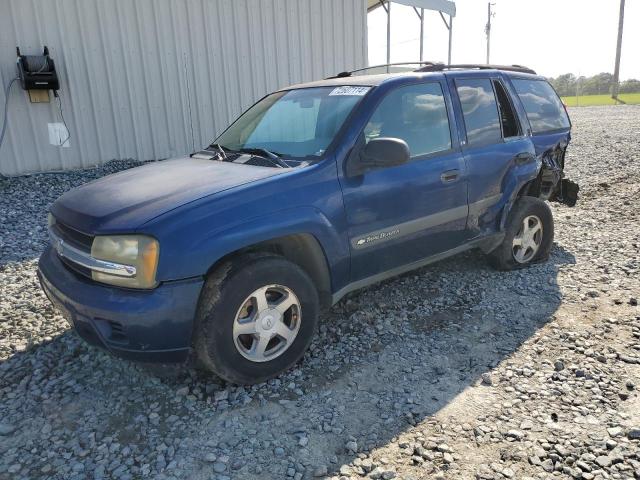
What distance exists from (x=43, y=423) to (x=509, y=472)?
2.40 metres

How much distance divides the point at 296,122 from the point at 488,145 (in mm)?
1600

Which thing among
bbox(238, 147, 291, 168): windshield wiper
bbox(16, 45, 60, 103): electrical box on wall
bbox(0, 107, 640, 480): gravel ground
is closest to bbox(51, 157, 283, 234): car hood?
bbox(238, 147, 291, 168): windshield wiper

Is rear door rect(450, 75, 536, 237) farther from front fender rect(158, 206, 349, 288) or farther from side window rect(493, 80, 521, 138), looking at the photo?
front fender rect(158, 206, 349, 288)

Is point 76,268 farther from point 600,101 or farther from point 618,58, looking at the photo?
point 618,58

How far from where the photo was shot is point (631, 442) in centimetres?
247

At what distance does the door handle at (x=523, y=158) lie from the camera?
4402 mm

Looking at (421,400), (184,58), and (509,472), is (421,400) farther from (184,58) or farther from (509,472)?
(184,58)

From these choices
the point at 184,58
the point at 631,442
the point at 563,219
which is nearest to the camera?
the point at 631,442

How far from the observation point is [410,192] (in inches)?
139

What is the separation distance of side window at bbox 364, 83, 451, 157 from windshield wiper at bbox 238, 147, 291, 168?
586 mm

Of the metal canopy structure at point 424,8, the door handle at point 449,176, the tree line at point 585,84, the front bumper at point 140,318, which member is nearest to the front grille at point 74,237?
the front bumper at point 140,318

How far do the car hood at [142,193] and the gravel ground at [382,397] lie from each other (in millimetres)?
1005

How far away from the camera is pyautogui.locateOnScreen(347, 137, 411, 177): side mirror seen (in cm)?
317

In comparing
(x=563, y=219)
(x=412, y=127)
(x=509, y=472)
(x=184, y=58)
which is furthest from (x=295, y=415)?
(x=184, y=58)
